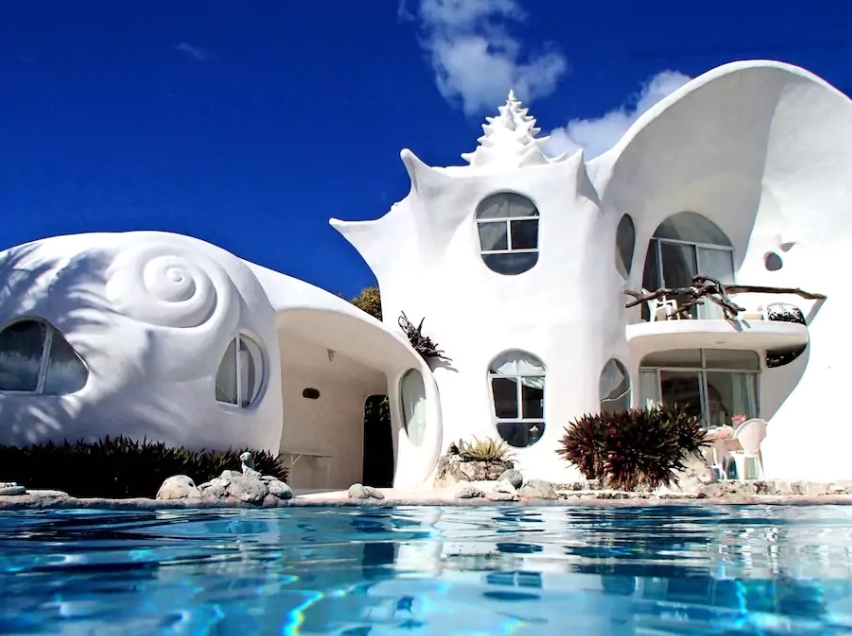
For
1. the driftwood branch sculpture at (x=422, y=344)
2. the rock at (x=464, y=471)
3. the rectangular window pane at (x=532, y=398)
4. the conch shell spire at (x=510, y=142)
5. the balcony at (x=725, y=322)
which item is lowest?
the rock at (x=464, y=471)

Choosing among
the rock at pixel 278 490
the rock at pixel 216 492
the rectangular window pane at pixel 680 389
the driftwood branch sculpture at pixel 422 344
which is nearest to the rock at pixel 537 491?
the rock at pixel 278 490

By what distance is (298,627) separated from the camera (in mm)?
2648

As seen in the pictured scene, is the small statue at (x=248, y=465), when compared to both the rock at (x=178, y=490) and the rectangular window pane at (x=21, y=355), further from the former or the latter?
the rectangular window pane at (x=21, y=355)

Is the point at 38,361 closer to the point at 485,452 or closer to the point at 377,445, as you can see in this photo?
the point at 485,452

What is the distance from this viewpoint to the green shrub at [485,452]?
53.8 ft

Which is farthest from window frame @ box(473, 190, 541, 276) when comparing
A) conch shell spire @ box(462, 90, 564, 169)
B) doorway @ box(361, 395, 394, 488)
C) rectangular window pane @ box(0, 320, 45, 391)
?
rectangular window pane @ box(0, 320, 45, 391)

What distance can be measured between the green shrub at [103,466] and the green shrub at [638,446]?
22.3 feet

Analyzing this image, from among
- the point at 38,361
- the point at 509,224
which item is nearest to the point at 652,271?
the point at 509,224

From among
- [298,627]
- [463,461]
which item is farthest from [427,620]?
[463,461]

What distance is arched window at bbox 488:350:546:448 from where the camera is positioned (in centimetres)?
1748

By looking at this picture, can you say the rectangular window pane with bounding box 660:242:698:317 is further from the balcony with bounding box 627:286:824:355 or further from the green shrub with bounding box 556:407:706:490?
the green shrub with bounding box 556:407:706:490

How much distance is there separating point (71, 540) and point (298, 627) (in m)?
2.93

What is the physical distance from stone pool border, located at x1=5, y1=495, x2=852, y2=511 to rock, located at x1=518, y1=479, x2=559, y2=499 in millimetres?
280

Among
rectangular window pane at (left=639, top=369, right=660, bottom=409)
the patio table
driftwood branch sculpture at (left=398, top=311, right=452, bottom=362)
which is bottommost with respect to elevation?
the patio table
